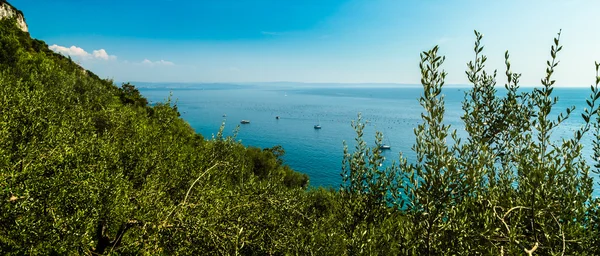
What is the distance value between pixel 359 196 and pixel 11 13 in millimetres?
111860

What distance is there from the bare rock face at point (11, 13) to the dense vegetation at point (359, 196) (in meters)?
93.8

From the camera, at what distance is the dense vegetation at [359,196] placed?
6480 millimetres

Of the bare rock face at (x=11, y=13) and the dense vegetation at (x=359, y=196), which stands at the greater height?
the bare rock face at (x=11, y=13)

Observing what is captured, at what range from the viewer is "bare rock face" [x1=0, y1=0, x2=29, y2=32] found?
73619 mm

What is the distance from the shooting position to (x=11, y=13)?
3029 inches

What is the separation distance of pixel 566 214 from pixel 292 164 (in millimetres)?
76683

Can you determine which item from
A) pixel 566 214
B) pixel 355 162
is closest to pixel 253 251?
pixel 355 162

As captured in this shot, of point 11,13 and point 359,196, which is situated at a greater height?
point 11,13

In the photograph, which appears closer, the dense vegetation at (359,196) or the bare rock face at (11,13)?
the dense vegetation at (359,196)

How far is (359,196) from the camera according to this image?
31.6 feet

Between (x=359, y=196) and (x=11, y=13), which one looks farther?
(x=11, y=13)

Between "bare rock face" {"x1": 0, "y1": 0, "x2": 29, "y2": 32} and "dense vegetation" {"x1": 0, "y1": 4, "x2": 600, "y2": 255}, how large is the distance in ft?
308

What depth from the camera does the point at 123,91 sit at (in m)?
71.6

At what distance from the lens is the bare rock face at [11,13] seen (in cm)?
7362
